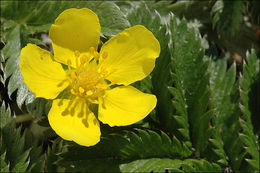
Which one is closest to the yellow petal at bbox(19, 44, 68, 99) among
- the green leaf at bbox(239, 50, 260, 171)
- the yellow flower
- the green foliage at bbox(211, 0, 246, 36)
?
the yellow flower

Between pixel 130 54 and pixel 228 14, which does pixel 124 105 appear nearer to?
pixel 130 54

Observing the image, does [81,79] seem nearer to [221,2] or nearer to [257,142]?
[257,142]

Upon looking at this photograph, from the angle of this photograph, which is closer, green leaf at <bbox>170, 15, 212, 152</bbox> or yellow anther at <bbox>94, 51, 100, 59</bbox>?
yellow anther at <bbox>94, 51, 100, 59</bbox>

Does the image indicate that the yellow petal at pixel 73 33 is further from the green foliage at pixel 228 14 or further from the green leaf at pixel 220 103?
the green foliage at pixel 228 14

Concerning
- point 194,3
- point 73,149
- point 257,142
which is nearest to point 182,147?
point 257,142

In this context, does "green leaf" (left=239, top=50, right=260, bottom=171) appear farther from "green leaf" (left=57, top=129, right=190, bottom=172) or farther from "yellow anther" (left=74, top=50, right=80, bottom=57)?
"yellow anther" (left=74, top=50, right=80, bottom=57)

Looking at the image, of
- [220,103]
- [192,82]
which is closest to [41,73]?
[192,82]
